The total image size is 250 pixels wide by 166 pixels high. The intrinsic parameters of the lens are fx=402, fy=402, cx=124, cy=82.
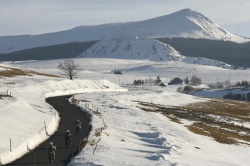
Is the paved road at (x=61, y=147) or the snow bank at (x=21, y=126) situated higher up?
the snow bank at (x=21, y=126)

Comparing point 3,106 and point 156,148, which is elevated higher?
point 3,106

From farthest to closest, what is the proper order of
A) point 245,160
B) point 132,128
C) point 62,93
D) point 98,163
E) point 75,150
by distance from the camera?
point 62,93 < point 132,128 < point 245,160 < point 75,150 < point 98,163

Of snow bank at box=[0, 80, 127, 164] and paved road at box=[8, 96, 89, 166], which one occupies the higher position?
snow bank at box=[0, 80, 127, 164]

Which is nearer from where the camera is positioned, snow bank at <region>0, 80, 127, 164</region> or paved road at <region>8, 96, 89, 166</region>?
paved road at <region>8, 96, 89, 166</region>

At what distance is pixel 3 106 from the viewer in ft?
169

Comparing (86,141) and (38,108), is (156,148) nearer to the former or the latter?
(86,141)

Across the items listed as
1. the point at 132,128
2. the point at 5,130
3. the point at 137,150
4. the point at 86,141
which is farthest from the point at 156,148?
the point at 5,130

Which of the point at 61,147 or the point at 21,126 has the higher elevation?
the point at 21,126

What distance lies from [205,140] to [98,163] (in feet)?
86.4

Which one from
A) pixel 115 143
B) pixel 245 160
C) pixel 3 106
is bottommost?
pixel 245 160

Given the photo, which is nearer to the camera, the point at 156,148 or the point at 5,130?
the point at 5,130

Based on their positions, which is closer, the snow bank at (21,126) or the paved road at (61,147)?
the paved road at (61,147)

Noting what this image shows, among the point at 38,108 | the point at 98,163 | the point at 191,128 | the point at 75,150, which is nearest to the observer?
the point at 98,163

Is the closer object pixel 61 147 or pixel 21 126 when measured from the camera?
pixel 61 147
